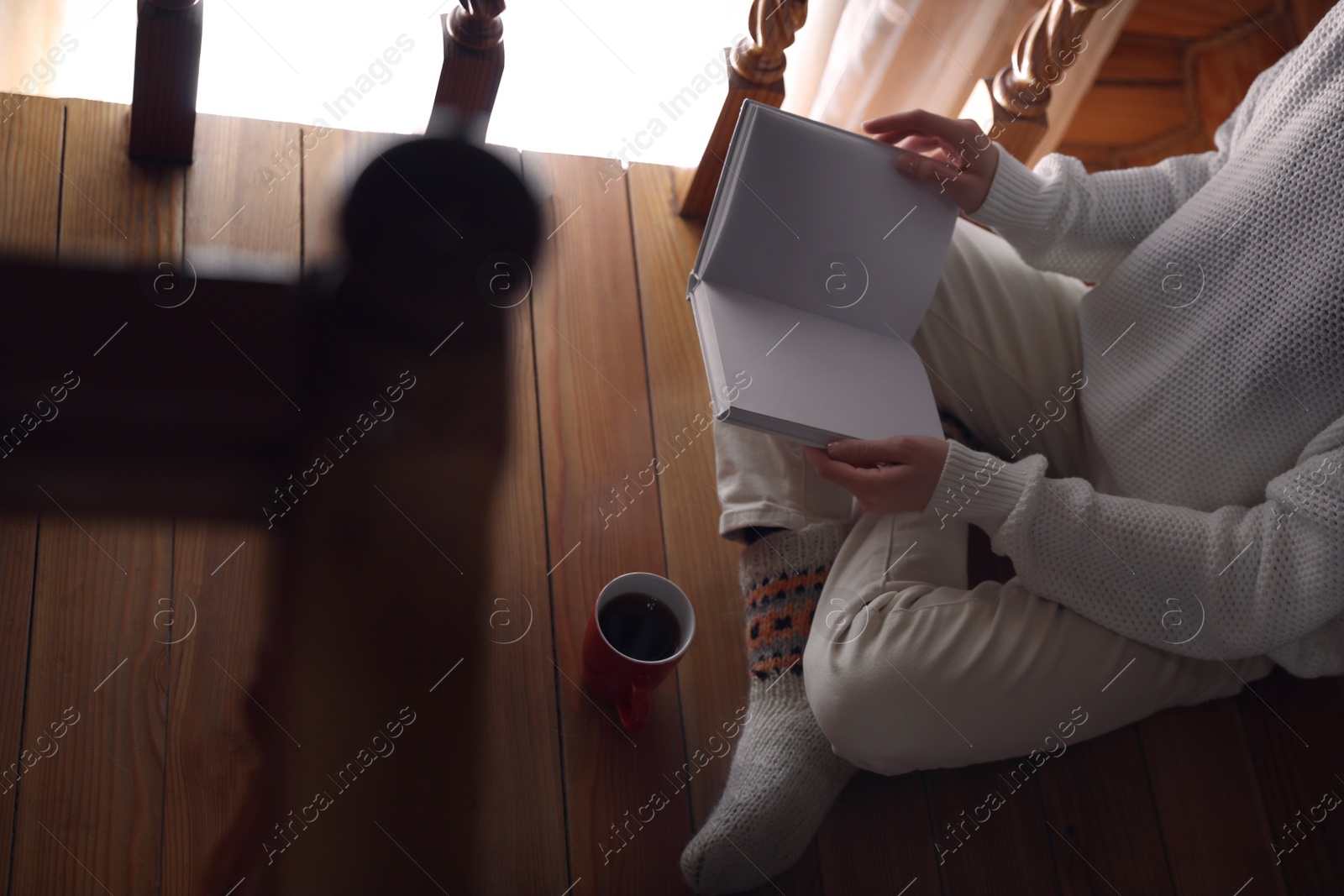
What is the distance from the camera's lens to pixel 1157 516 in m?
0.74

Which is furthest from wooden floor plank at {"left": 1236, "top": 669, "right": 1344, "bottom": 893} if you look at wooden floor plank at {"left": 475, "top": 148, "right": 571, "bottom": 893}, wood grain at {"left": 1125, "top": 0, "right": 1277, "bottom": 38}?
wood grain at {"left": 1125, "top": 0, "right": 1277, "bottom": 38}

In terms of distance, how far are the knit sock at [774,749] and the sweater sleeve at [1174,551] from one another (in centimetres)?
15

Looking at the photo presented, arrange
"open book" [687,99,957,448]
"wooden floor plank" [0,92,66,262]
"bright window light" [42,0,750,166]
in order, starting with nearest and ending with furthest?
"open book" [687,99,957,448]
"wooden floor plank" [0,92,66,262]
"bright window light" [42,0,750,166]

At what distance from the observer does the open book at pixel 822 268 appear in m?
0.79

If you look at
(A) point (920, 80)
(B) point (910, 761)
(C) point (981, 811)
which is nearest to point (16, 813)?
(B) point (910, 761)

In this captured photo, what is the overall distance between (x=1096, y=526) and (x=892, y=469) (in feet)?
0.55

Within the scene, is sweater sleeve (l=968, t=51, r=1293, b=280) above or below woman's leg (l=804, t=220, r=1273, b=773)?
above

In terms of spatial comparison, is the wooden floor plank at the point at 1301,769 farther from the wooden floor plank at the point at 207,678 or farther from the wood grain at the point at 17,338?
the wood grain at the point at 17,338

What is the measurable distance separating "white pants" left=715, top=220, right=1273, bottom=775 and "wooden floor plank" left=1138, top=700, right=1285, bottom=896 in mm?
100

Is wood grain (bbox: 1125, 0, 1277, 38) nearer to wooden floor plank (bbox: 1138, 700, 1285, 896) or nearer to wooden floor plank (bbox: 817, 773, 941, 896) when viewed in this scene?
wooden floor plank (bbox: 1138, 700, 1285, 896)

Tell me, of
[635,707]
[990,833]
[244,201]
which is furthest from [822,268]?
[244,201]

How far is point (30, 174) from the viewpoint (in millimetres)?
979

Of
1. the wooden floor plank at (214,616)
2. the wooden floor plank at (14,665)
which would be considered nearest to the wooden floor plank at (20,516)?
the wooden floor plank at (14,665)

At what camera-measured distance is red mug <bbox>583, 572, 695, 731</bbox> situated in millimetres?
749
